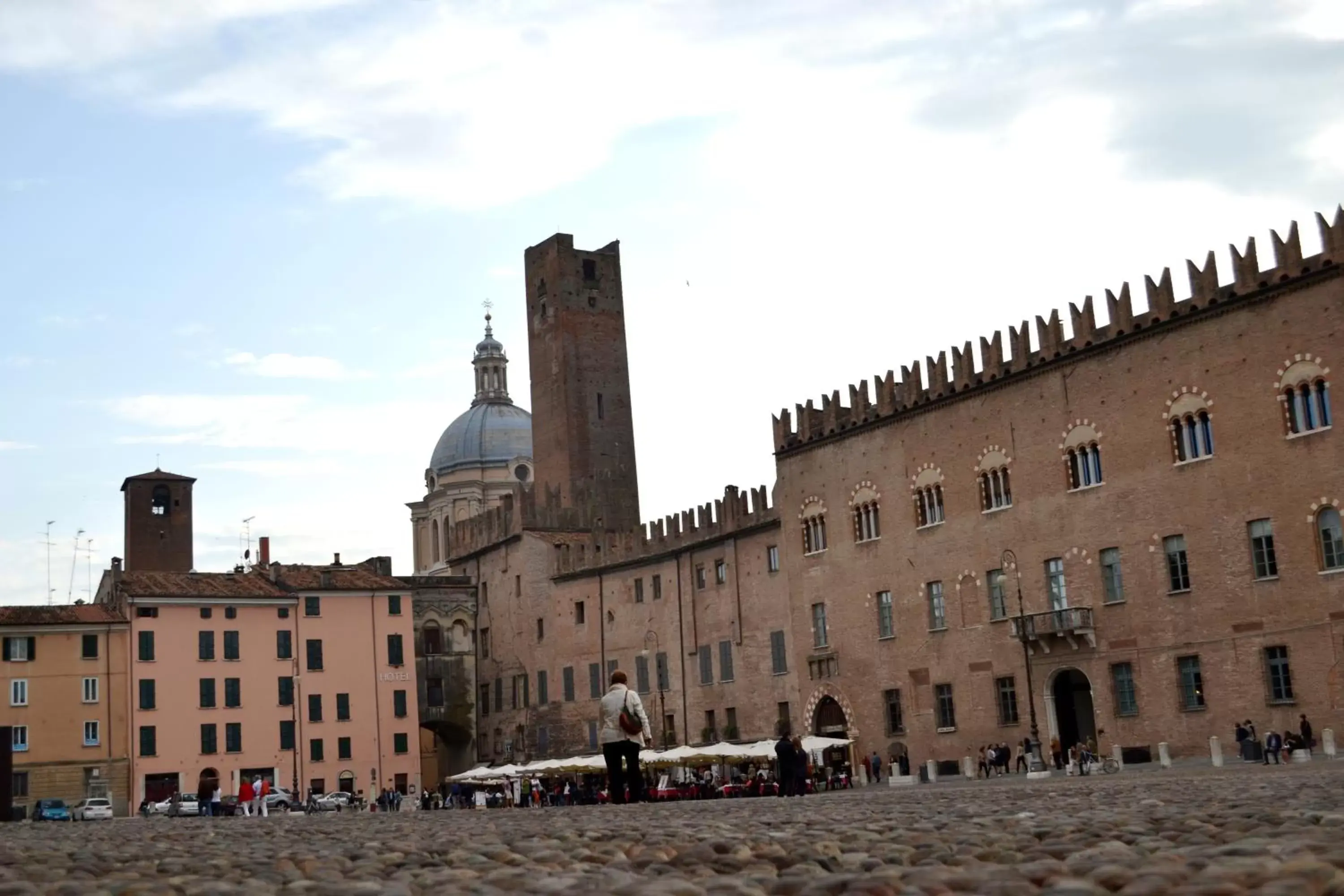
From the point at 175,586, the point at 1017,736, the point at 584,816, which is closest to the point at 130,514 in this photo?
the point at 175,586

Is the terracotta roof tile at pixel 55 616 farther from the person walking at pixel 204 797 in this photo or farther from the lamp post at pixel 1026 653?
the lamp post at pixel 1026 653

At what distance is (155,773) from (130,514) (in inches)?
739

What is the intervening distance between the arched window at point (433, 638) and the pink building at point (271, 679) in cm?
170

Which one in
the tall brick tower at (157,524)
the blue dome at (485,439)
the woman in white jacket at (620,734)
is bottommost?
the woman in white jacket at (620,734)

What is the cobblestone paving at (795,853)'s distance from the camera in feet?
Answer: 16.1

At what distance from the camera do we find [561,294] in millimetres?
59781

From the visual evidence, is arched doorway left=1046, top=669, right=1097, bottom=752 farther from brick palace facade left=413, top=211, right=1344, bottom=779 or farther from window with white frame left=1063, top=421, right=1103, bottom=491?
window with white frame left=1063, top=421, right=1103, bottom=491

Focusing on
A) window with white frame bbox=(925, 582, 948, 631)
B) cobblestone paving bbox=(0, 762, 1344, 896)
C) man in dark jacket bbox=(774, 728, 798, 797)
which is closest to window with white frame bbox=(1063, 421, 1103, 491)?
window with white frame bbox=(925, 582, 948, 631)

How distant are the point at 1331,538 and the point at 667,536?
23396 mm

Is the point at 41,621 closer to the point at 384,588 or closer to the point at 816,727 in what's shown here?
the point at 384,588

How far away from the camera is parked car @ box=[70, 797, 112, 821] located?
148ft

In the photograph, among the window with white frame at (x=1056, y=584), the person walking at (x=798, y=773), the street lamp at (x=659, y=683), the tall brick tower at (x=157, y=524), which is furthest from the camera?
the tall brick tower at (x=157, y=524)

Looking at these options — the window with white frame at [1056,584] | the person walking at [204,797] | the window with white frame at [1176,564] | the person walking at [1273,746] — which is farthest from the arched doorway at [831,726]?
the person walking at [204,797]

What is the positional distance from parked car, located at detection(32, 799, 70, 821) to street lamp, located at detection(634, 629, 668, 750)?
693 inches
